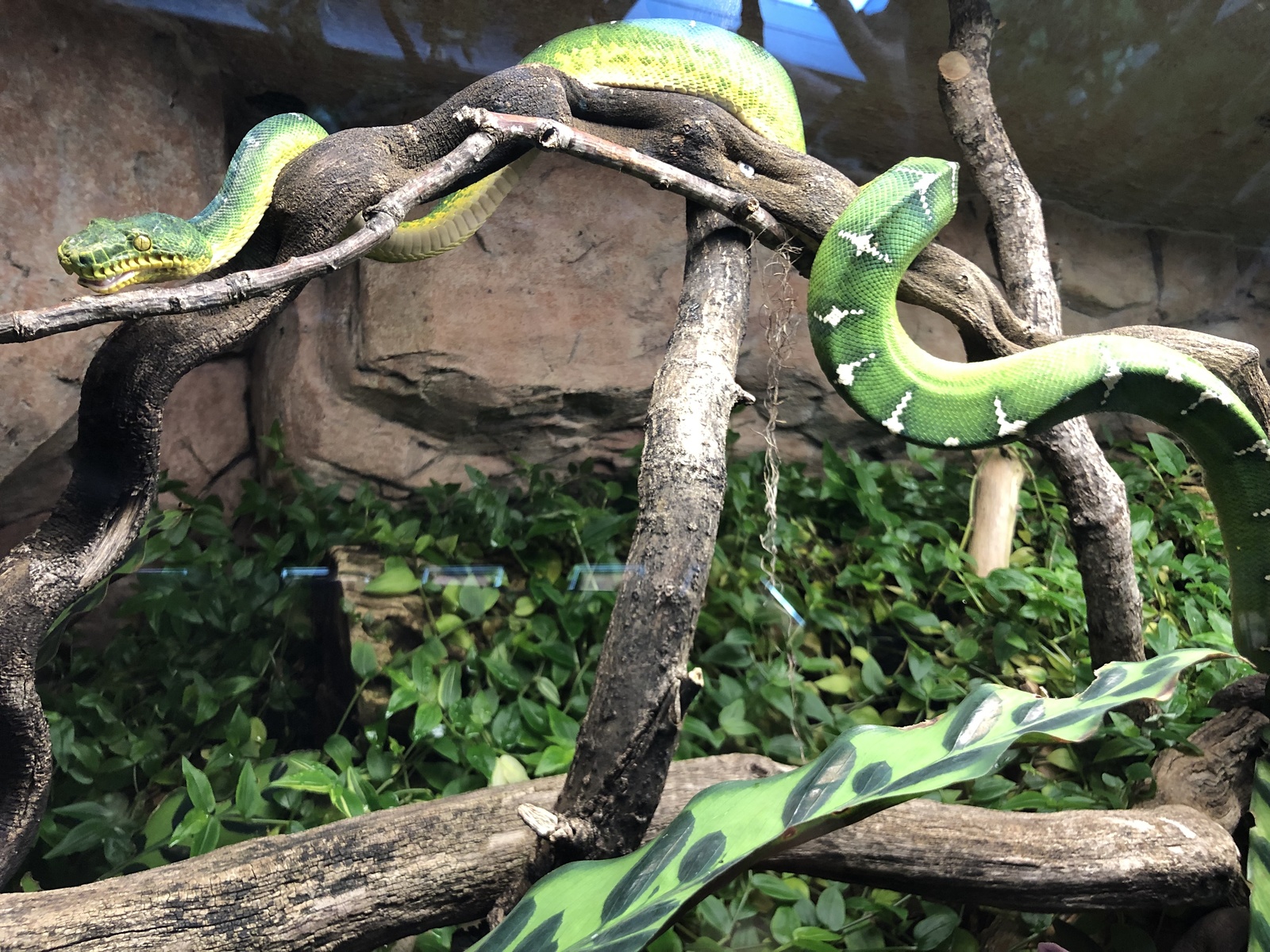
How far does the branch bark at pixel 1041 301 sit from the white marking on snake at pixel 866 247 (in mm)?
547

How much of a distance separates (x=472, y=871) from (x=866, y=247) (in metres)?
1.15

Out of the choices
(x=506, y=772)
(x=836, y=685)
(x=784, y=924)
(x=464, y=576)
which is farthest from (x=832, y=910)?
(x=464, y=576)

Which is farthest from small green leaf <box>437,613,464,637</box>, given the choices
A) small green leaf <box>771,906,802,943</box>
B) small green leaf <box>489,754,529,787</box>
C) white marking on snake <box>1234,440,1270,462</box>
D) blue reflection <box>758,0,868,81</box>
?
white marking on snake <box>1234,440,1270,462</box>

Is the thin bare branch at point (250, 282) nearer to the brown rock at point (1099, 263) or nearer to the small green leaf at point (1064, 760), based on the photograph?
the small green leaf at point (1064, 760)

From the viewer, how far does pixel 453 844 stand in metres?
1.04

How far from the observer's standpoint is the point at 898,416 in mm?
1349

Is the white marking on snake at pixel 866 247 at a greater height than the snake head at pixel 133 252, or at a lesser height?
greater

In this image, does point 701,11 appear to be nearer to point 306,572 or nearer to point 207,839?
point 306,572

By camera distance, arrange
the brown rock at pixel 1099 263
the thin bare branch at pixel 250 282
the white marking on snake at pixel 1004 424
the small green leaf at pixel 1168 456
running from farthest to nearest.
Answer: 1. the brown rock at pixel 1099 263
2. the small green leaf at pixel 1168 456
3. the white marking on snake at pixel 1004 424
4. the thin bare branch at pixel 250 282

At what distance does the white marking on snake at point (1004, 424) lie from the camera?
50.8 inches

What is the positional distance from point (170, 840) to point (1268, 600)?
2096 millimetres

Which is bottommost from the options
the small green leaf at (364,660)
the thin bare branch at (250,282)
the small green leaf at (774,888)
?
the small green leaf at (774,888)

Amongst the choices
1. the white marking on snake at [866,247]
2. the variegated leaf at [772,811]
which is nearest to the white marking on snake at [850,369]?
the white marking on snake at [866,247]

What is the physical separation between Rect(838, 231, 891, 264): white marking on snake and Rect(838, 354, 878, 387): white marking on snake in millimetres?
168
